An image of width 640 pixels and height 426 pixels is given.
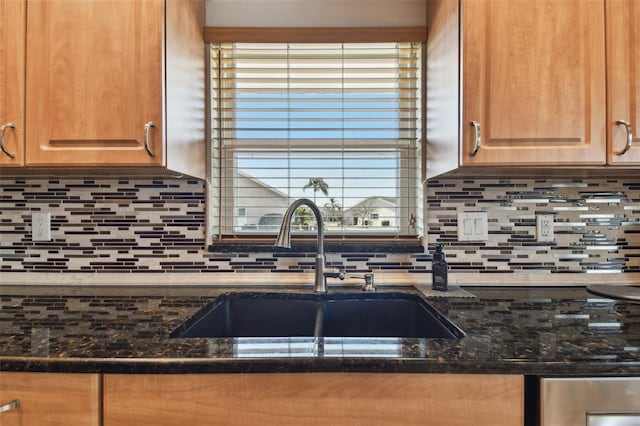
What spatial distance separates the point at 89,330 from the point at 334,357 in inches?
24.1

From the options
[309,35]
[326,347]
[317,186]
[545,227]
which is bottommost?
[326,347]

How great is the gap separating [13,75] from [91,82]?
0.24 meters

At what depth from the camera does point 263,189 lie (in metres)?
1.47

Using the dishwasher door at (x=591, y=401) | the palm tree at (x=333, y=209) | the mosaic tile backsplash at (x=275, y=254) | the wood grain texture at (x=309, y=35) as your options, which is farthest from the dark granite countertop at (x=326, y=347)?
the wood grain texture at (x=309, y=35)

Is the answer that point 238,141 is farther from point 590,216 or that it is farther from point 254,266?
point 590,216

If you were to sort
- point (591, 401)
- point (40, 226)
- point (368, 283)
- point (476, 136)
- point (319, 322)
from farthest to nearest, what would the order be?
1. point (40, 226)
2. point (368, 283)
3. point (319, 322)
4. point (476, 136)
5. point (591, 401)

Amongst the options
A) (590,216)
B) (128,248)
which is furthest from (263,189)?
(590,216)

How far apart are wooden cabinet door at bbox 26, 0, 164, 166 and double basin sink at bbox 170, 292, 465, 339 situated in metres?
0.56

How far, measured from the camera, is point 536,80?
1053mm

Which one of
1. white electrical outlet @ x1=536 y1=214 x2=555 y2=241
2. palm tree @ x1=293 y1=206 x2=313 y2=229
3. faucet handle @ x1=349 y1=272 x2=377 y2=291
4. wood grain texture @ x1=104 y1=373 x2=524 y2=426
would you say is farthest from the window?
wood grain texture @ x1=104 y1=373 x2=524 y2=426

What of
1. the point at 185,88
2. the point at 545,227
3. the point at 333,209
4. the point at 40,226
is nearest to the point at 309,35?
the point at 185,88

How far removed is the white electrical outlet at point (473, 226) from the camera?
1378 mm

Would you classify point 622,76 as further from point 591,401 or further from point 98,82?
point 98,82

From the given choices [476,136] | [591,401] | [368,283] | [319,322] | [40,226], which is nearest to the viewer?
[591,401]
